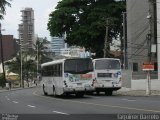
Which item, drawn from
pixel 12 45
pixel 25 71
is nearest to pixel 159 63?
pixel 25 71

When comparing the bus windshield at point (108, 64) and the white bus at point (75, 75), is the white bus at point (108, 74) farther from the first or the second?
the white bus at point (75, 75)

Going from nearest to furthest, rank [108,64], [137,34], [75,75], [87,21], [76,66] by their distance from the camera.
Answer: [75,75], [76,66], [108,64], [137,34], [87,21]

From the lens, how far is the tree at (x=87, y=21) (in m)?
77.2

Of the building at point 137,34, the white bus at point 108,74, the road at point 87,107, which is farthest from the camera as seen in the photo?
the building at point 137,34

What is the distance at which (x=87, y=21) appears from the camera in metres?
79.6

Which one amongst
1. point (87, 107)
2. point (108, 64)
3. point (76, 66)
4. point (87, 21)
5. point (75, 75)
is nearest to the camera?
point (87, 107)

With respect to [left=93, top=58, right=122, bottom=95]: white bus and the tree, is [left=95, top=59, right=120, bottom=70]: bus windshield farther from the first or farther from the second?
the tree

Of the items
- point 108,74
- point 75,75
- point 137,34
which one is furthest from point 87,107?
point 137,34

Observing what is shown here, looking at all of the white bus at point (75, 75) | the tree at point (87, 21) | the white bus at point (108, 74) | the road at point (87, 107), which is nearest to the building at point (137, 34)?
the tree at point (87, 21)

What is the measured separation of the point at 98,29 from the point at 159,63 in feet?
82.2

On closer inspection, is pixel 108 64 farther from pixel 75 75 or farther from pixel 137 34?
pixel 137 34

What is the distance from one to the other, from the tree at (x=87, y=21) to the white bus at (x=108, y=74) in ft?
106

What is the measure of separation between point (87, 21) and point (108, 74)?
1447 inches

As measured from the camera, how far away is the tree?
253 ft
